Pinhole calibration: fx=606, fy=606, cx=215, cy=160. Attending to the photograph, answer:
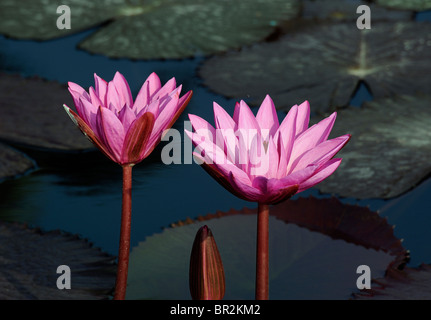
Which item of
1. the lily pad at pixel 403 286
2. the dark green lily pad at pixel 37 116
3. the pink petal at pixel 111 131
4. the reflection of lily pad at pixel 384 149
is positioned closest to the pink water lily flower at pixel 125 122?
the pink petal at pixel 111 131

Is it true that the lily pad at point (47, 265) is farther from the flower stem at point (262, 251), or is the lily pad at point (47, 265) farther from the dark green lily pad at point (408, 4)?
the dark green lily pad at point (408, 4)

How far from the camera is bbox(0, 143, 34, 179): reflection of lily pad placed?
1.43 metres

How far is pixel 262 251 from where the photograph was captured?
2.20 ft

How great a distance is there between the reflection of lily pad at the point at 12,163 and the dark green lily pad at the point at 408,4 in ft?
5.09

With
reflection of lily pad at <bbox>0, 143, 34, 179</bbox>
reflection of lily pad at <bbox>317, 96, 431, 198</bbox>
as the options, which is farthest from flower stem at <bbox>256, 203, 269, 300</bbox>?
reflection of lily pad at <bbox>0, 143, 34, 179</bbox>

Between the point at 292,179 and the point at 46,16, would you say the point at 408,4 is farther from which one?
the point at 292,179

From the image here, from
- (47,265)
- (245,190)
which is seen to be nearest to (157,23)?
(47,265)

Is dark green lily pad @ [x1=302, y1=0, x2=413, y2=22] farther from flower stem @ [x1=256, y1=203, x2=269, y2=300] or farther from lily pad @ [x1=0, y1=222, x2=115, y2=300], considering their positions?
flower stem @ [x1=256, y1=203, x2=269, y2=300]

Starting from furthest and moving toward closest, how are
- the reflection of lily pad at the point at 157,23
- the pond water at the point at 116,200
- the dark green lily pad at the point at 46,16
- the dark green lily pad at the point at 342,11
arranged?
1. the dark green lily pad at the point at 342,11
2. the dark green lily pad at the point at 46,16
3. the reflection of lily pad at the point at 157,23
4. the pond water at the point at 116,200

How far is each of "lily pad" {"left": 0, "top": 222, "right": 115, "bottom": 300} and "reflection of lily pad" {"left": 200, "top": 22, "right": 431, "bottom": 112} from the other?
0.76 meters

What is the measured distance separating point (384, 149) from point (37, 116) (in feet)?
3.04

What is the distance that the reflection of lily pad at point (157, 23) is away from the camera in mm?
2076

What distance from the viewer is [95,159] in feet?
4.89

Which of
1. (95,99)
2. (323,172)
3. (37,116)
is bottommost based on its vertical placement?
(323,172)
